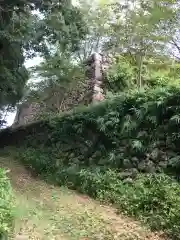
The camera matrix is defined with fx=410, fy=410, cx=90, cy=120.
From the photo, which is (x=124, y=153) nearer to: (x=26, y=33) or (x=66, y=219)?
(x=66, y=219)

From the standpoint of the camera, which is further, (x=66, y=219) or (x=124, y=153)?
(x=124, y=153)

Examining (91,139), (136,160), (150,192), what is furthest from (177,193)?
(91,139)

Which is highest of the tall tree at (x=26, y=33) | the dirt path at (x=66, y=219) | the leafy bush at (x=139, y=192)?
the tall tree at (x=26, y=33)

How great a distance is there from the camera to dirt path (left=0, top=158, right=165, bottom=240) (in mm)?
6559

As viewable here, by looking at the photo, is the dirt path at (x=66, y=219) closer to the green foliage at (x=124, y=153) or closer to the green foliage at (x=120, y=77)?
the green foliage at (x=124, y=153)

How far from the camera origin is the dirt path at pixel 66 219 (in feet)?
21.5

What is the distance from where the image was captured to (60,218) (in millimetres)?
7414

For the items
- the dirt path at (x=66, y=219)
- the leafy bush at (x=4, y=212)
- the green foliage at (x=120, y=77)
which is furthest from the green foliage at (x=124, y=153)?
the leafy bush at (x=4, y=212)

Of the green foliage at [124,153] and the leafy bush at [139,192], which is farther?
the green foliage at [124,153]

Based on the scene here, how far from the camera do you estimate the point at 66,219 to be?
7375 millimetres

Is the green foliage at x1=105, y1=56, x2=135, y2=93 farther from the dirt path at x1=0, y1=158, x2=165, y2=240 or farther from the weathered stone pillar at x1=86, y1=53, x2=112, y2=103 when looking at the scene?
the dirt path at x1=0, y1=158, x2=165, y2=240

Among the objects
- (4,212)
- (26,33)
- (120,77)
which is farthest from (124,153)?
(4,212)

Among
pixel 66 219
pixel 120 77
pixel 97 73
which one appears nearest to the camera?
pixel 66 219

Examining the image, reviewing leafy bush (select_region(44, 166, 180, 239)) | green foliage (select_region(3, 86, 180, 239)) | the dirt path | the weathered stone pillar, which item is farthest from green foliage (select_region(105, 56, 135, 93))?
the dirt path
